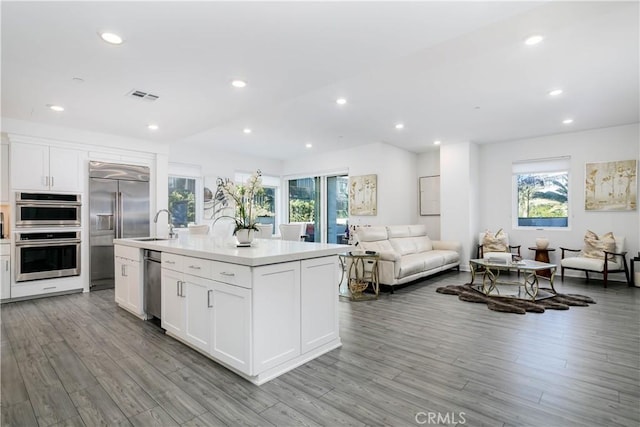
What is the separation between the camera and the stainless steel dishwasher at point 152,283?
3.43m

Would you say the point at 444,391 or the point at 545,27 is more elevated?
the point at 545,27

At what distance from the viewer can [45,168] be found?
4859 mm

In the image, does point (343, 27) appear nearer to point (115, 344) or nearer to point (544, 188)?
point (115, 344)

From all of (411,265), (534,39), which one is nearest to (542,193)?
(411,265)

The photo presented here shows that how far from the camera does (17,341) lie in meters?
3.10

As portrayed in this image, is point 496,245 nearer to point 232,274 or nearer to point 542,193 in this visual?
point 542,193

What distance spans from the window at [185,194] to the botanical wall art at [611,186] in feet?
26.1

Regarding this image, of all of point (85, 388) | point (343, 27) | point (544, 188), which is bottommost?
point (85, 388)

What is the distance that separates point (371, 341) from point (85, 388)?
7.45ft

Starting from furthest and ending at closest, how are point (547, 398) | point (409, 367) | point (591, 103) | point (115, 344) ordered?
point (591, 103) → point (115, 344) → point (409, 367) → point (547, 398)

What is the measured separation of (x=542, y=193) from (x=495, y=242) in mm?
1444

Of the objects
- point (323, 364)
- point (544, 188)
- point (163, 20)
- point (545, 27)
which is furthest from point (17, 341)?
point (544, 188)

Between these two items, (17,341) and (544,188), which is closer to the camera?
(17,341)

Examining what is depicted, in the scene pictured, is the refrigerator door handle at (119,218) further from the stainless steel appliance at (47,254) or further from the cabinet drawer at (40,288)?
the cabinet drawer at (40,288)
